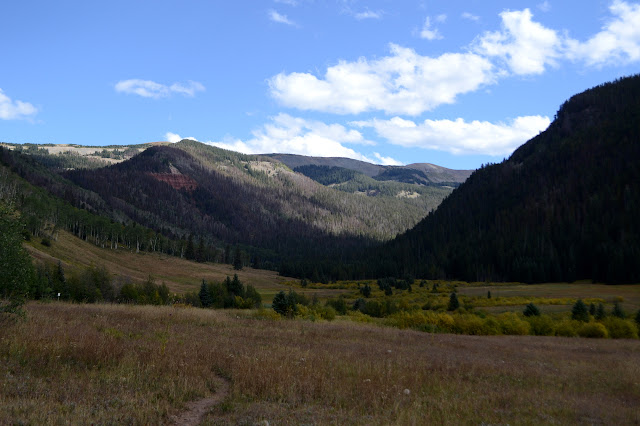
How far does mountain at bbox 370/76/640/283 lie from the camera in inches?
4535

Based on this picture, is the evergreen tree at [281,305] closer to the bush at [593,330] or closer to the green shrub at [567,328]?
the green shrub at [567,328]

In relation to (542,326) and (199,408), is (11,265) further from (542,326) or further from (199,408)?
(542,326)

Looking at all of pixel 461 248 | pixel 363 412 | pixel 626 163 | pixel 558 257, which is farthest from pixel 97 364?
pixel 626 163

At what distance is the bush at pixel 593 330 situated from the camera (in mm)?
34531

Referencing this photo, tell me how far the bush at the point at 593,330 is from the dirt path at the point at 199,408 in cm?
3649

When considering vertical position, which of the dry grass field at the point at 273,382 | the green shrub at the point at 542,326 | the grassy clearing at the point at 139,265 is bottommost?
the grassy clearing at the point at 139,265

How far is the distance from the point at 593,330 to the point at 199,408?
125 feet

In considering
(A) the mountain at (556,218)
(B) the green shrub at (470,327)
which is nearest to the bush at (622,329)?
(B) the green shrub at (470,327)

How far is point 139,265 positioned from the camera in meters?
122

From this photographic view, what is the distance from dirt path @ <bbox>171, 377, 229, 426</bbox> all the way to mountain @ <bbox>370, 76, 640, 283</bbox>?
392 ft

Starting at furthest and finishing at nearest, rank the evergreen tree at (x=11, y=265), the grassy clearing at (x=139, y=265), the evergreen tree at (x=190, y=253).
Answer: the evergreen tree at (x=190, y=253) < the grassy clearing at (x=139, y=265) < the evergreen tree at (x=11, y=265)

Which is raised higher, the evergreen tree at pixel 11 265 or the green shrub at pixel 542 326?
the evergreen tree at pixel 11 265

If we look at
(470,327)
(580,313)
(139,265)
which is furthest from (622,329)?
(139,265)

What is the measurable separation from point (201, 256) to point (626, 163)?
167967 millimetres
